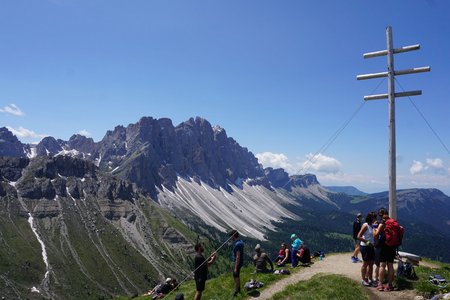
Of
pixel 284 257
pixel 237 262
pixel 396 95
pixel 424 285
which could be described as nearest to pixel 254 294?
pixel 237 262

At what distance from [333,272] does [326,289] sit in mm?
4308

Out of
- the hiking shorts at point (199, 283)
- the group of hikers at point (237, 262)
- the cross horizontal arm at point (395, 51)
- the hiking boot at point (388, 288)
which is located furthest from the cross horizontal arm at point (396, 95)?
the hiking shorts at point (199, 283)

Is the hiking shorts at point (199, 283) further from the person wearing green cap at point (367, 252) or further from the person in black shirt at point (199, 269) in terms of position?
the person wearing green cap at point (367, 252)

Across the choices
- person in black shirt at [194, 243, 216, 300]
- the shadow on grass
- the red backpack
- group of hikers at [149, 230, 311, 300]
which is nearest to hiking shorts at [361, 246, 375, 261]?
the red backpack

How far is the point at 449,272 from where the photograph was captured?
2636 cm

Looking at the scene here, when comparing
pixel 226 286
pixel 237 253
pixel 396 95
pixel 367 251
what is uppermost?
pixel 396 95

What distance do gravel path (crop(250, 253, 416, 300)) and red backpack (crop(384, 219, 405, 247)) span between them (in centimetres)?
282

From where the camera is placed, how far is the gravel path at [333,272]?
67.2 ft

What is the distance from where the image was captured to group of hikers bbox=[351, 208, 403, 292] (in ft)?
68.4

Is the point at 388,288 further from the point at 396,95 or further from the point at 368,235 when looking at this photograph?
the point at 396,95

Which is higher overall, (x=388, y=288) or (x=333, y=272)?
(x=388, y=288)

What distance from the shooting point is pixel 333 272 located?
25859 millimetres

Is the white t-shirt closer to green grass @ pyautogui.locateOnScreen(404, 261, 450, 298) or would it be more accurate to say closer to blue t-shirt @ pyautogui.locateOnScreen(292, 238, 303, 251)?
green grass @ pyautogui.locateOnScreen(404, 261, 450, 298)

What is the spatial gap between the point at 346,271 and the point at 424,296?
6645 mm
